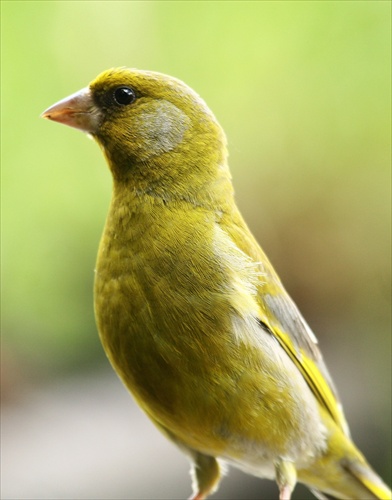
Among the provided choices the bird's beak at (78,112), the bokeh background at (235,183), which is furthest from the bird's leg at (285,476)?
the bokeh background at (235,183)

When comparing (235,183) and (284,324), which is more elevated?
(235,183)

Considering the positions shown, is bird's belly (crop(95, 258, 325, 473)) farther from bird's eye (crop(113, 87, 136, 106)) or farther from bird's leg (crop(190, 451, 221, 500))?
bird's eye (crop(113, 87, 136, 106))

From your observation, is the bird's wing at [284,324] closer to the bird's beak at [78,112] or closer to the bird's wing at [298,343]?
the bird's wing at [298,343]

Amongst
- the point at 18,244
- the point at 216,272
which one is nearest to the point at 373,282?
the point at 18,244

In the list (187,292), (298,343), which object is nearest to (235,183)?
(298,343)

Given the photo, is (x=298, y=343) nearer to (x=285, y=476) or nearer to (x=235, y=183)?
(x=285, y=476)

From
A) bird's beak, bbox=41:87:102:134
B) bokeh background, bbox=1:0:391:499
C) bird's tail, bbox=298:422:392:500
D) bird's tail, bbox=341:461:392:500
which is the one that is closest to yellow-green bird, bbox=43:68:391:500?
bird's beak, bbox=41:87:102:134

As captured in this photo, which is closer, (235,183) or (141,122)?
(141,122)
